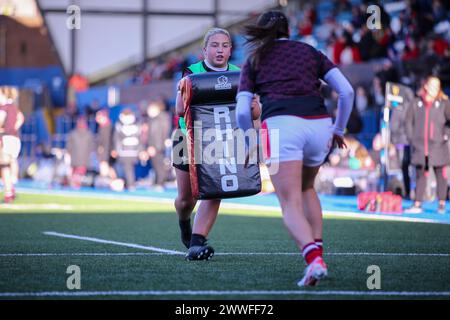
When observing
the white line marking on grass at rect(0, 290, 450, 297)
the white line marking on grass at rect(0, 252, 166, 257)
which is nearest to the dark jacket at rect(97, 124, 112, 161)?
the white line marking on grass at rect(0, 252, 166, 257)

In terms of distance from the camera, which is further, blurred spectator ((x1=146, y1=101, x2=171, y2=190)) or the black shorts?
blurred spectator ((x1=146, y1=101, x2=171, y2=190))

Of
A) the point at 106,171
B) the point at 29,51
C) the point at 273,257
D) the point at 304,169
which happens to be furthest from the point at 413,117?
the point at 29,51

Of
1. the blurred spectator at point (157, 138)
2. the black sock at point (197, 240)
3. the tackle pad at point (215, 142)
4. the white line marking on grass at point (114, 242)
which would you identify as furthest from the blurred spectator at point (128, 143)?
the tackle pad at point (215, 142)

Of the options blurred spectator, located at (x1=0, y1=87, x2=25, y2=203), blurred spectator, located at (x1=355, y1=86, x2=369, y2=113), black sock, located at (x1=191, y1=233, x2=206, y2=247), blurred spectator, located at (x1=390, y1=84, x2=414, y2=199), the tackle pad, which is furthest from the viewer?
blurred spectator, located at (x1=355, y1=86, x2=369, y2=113)

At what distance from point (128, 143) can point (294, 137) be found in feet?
61.0

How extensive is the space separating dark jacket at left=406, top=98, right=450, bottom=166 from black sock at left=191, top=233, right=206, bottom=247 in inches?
290

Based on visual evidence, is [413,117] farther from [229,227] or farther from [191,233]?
[191,233]

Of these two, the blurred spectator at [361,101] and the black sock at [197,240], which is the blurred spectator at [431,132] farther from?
the black sock at [197,240]

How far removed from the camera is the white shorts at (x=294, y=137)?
21.8ft

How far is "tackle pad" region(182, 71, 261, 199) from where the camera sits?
8.20 meters

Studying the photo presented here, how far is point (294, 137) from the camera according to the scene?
6633 millimetres

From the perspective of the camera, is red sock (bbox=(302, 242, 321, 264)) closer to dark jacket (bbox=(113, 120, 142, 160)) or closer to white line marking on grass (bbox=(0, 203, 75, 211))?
white line marking on grass (bbox=(0, 203, 75, 211))

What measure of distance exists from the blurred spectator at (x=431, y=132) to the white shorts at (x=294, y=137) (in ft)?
28.6

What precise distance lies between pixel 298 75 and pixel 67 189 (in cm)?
1921
